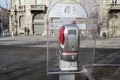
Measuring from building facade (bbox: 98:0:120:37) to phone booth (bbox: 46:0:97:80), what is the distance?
35126 mm

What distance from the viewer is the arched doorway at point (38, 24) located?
1807 inches

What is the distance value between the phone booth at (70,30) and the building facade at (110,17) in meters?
35.1

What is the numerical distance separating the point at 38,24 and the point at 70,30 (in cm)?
3963

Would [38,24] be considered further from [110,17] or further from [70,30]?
[70,30]

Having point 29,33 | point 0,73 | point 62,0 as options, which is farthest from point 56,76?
point 29,33

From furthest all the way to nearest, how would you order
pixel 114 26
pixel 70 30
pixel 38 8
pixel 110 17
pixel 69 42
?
1. pixel 38 8
2. pixel 110 17
3. pixel 114 26
4. pixel 69 42
5. pixel 70 30

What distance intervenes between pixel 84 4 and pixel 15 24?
133 feet

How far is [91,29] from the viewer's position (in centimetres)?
857

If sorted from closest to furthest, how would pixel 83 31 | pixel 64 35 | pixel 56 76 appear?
pixel 64 35 → pixel 83 31 → pixel 56 76

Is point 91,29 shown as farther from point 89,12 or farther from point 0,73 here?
point 0,73

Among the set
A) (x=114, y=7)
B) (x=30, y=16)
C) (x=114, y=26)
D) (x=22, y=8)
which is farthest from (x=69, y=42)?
(x=22, y=8)

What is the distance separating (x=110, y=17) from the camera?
1751 inches

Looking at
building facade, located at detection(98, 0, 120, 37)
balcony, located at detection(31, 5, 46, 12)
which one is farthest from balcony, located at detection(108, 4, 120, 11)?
balcony, located at detection(31, 5, 46, 12)

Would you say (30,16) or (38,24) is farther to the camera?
(30,16)
